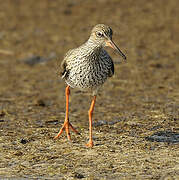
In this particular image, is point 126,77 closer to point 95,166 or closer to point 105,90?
point 105,90

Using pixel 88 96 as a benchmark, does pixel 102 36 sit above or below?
above

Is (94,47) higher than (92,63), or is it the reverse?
(94,47)

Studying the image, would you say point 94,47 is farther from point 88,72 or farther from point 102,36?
point 88,72

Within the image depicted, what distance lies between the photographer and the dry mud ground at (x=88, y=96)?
6.80 meters

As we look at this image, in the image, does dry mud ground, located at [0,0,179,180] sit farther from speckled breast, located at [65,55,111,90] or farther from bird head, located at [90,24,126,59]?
bird head, located at [90,24,126,59]

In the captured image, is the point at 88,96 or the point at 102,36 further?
the point at 88,96

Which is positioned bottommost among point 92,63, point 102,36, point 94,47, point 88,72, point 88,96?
point 88,96

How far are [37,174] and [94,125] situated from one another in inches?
103

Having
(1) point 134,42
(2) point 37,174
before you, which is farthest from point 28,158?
(1) point 134,42

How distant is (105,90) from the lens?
11.3 meters

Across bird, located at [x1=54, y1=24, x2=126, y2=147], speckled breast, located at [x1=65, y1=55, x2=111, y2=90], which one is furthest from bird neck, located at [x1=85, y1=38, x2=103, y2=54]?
speckled breast, located at [x1=65, y1=55, x2=111, y2=90]

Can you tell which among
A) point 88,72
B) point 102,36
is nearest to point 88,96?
point 88,72

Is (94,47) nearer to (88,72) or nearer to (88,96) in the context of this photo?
(88,72)

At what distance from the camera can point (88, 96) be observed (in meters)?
10.9
